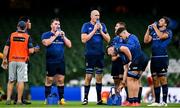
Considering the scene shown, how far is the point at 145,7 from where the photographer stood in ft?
103

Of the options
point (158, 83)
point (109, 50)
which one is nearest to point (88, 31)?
point (109, 50)

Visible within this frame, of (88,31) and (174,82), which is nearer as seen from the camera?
(88,31)

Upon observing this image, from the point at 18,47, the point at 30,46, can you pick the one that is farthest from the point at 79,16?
the point at 18,47

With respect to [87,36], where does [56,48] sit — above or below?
below

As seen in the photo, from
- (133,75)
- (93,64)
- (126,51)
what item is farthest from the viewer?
(93,64)

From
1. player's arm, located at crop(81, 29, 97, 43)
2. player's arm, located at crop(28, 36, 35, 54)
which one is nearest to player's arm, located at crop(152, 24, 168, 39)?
player's arm, located at crop(81, 29, 97, 43)

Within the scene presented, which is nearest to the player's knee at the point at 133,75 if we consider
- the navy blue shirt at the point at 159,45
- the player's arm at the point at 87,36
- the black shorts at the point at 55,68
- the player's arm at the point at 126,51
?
the player's arm at the point at 126,51

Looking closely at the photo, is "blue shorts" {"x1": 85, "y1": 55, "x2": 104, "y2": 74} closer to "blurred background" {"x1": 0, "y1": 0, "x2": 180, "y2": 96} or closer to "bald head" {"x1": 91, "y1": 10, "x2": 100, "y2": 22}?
"bald head" {"x1": 91, "y1": 10, "x2": 100, "y2": 22}

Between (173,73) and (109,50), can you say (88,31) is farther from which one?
(173,73)

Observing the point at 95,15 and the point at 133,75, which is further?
the point at 95,15

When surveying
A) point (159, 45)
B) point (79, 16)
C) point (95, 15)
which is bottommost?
point (159, 45)

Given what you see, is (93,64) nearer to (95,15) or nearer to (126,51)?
(95,15)

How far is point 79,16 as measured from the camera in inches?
1200

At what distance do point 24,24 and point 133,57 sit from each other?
286 centimetres
